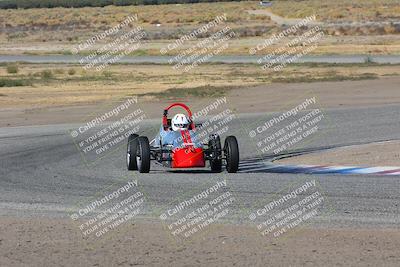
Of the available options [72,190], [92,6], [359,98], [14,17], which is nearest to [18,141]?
[72,190]

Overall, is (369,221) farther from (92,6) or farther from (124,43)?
(92,6)

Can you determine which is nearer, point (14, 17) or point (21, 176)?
point (21, 176)

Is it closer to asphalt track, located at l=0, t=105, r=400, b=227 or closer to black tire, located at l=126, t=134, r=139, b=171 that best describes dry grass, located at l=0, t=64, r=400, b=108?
asphalt track, located at l=0, t=105, r=400, b=227

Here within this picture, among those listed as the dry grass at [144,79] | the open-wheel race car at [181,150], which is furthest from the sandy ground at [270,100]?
the open-wheel race car at [181,150]

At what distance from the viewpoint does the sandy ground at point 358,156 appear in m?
20.5

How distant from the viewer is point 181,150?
723 inches

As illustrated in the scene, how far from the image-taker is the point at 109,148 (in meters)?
24.1

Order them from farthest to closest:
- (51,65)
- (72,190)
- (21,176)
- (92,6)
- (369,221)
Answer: (92,6) < (51,65) < (21,176) < (72,190) < (369,221)

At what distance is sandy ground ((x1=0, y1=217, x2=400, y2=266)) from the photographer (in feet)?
35.6

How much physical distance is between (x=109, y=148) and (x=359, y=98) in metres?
15.8

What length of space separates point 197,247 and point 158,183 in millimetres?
5625

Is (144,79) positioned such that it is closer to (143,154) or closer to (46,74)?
(46,74)

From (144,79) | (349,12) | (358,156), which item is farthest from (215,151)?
(349,12)

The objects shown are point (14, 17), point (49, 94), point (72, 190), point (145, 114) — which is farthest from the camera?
point (14, 17)
